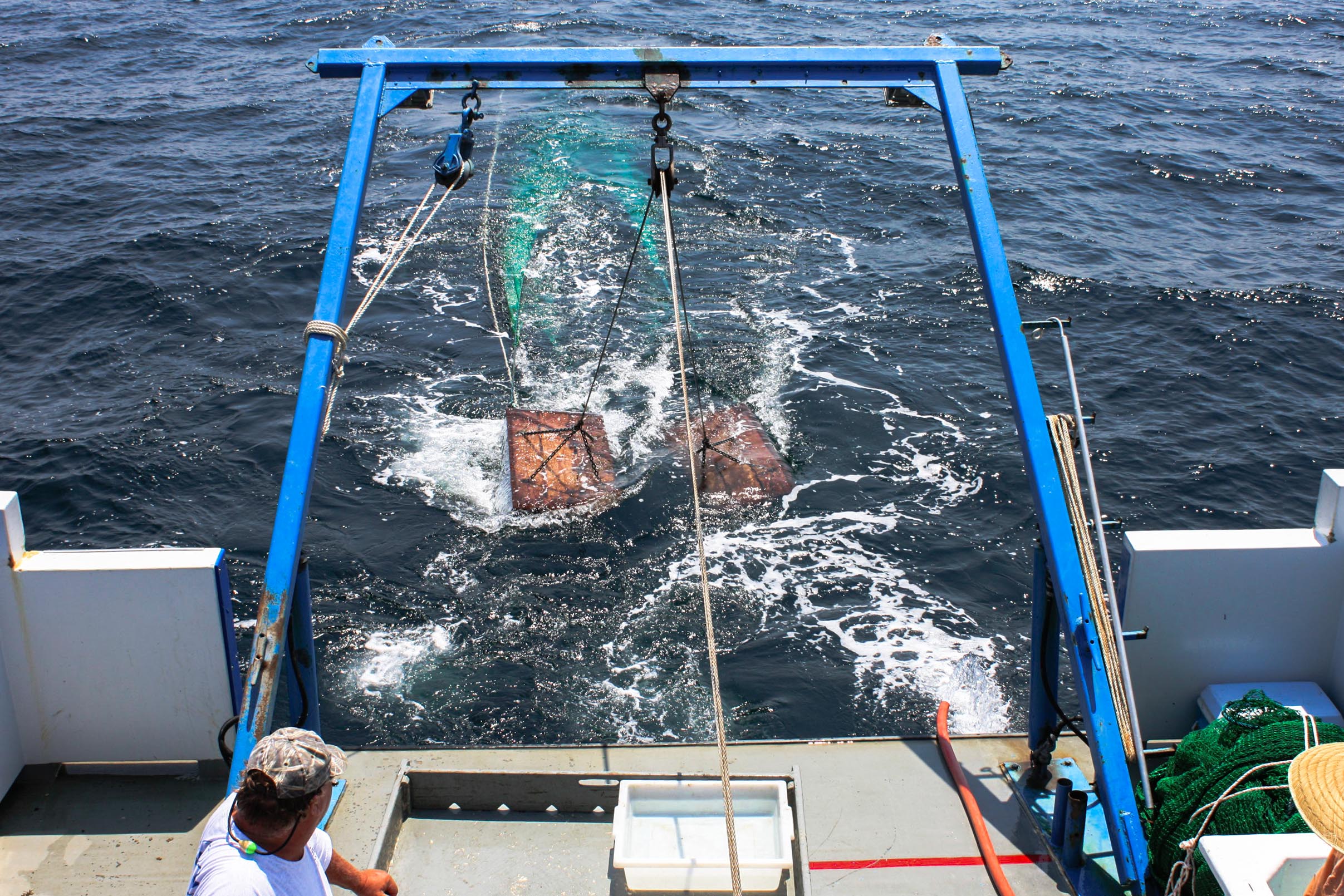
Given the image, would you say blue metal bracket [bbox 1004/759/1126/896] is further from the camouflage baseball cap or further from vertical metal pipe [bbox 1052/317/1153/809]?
the camouflage baseball cap

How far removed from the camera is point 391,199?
17.3 m

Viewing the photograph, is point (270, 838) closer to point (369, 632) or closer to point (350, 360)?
point (369, 632)

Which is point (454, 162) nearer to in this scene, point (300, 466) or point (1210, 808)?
point (300, 466)

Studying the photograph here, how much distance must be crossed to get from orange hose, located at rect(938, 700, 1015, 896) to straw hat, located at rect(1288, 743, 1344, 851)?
188 cm

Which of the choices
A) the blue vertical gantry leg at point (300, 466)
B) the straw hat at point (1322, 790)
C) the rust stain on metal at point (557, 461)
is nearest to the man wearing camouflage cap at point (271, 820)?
the blue vertical gantry leg at point (300, 466)

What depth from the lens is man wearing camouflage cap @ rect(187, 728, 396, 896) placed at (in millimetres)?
2471

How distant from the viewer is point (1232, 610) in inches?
201

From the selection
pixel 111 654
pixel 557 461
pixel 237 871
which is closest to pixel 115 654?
pixel 111 654

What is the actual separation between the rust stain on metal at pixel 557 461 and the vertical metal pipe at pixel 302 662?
17.5 feet

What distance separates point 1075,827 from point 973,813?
0.45 meters

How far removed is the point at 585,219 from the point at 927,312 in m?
5.71

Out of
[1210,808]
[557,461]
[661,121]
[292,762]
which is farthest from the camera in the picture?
[557,461]

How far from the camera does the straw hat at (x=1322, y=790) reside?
244 centimetres

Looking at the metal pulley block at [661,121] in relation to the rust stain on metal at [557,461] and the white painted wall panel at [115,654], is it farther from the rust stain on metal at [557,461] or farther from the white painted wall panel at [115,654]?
the rust stain on metal at [557,461]
